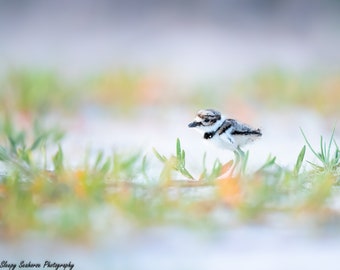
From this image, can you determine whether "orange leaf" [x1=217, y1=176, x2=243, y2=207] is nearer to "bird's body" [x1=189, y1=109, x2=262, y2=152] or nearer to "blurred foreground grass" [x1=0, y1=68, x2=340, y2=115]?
"bird's body" [x1=189, y1=109, x2=262, y2=152]

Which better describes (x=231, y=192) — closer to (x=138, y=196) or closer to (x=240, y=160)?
(x=138, y=196)

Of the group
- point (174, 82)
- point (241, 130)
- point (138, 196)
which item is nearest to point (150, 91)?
point (174, 82)

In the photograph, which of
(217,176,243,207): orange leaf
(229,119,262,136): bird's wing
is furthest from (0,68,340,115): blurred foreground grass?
(217,176,243,207): orange leaf

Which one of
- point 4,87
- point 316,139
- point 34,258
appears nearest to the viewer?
point 34,258

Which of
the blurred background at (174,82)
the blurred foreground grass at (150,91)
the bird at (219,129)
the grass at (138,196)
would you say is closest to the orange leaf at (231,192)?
the grass at (138,196)

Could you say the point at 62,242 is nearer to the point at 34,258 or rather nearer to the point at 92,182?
the point at 34,258

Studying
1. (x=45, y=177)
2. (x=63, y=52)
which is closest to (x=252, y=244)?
(x=45, y=177)

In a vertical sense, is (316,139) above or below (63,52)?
below
